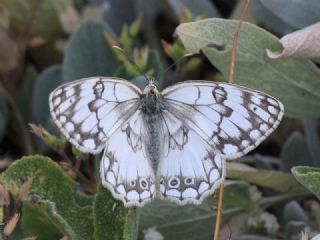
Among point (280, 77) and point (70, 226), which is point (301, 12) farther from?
point (70, 226)

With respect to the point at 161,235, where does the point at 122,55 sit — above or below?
above

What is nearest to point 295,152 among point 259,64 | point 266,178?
point 266,178

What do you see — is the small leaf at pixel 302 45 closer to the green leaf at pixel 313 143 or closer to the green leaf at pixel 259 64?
the green leaf at pixel 259 64

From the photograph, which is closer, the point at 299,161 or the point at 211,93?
the point at 211,93

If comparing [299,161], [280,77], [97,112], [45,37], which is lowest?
[299,161]

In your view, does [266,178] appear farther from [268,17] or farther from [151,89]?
[268,17]

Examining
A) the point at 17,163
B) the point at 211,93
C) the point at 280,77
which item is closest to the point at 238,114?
the point at 211,93

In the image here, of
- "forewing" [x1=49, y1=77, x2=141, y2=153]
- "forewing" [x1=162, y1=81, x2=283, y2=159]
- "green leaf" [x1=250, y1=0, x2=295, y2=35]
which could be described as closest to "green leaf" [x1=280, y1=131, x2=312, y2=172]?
"green leaf" [x1=250, y1=0, x2=295, y2=35]

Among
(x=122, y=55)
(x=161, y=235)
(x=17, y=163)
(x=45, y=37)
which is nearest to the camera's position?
(x=17, y=163)

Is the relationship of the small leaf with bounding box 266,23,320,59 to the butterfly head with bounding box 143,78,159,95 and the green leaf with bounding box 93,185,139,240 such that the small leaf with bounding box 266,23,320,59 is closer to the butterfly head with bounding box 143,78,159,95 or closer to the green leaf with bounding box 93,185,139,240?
the butterfly head with bounding box 143,78,159,95
